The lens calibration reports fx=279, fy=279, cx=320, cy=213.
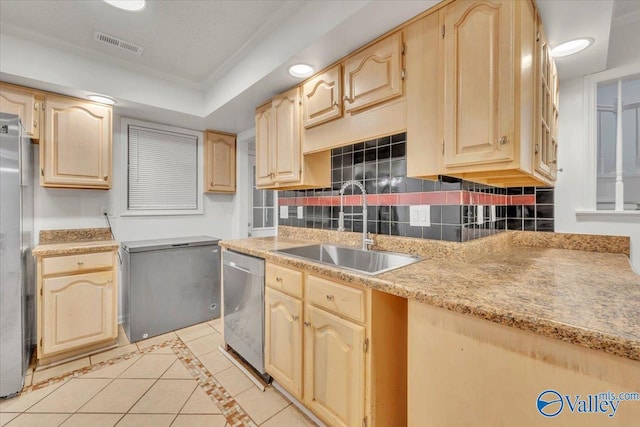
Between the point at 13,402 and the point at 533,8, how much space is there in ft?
11.4

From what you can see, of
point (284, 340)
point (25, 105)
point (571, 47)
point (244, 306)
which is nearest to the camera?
point (571, 47)

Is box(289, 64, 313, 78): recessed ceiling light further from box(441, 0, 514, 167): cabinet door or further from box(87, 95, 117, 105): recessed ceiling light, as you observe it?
box(87, 95, 117, 105): recessed ceiling light

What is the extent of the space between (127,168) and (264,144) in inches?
61.6

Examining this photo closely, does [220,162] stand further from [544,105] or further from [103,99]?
[544,105]

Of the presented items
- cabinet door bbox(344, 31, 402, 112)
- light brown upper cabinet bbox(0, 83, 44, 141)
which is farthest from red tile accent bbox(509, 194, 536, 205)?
light brown upper cabinet bbox(0, 83, 44, 141)

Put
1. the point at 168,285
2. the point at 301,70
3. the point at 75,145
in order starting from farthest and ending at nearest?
the point at 168,285
the point at 75,145
the point at 301,70

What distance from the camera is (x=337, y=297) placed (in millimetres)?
1316

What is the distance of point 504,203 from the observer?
2.17 metres

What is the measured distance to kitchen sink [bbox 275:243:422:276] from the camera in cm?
168

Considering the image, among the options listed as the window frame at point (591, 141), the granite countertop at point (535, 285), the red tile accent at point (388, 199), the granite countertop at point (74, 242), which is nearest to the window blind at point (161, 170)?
the granite countertop at point (74, 242)

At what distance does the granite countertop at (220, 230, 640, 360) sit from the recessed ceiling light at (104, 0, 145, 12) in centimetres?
164

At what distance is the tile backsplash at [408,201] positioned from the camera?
160cm

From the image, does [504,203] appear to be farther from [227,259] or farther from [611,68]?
[227,259]

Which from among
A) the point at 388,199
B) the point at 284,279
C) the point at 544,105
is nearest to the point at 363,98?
the point at 388,199
